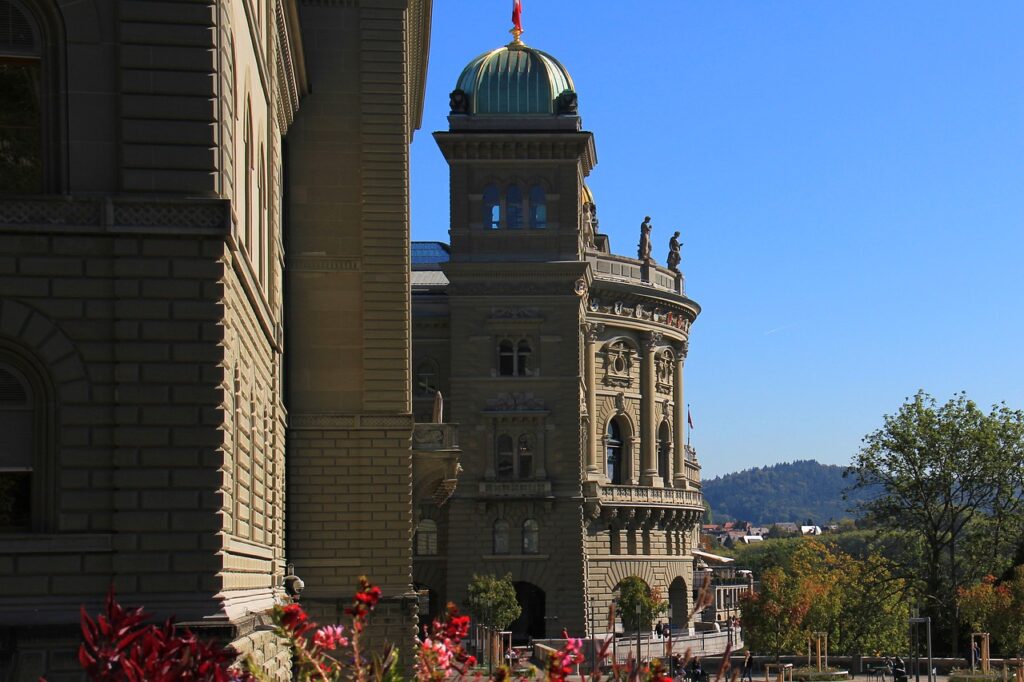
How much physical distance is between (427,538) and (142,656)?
76.3 m

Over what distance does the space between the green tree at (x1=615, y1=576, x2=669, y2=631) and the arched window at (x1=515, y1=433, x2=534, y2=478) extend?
737cm

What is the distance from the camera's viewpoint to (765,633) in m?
71.6

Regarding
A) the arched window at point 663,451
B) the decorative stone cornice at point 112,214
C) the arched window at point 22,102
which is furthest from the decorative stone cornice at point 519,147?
the decorative stone cornice at point 112,214

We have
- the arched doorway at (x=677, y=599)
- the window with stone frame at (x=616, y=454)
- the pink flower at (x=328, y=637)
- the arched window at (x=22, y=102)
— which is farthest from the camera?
the arched doorway at (x=677, y=599)

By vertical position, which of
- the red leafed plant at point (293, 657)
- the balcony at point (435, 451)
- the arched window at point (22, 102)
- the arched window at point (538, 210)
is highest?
the arched window at point (538, 210)

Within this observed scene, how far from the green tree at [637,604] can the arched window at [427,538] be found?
9025 mm

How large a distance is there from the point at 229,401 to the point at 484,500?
6366cm

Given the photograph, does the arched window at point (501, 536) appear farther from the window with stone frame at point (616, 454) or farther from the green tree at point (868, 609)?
the green tree at point (868, 609)

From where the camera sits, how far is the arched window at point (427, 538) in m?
86.7

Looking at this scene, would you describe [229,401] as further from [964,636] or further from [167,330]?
[964,636]

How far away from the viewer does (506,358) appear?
281 ft

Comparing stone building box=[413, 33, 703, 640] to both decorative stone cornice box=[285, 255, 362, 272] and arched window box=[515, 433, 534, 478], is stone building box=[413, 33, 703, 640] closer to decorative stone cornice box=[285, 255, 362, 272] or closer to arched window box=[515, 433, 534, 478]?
arched window box=[515, 433, 534, 478]

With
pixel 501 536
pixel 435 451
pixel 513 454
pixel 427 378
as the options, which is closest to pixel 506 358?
pixel 427 378

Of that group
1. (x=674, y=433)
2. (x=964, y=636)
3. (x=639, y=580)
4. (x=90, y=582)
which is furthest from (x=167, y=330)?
(x=674, y=433)
